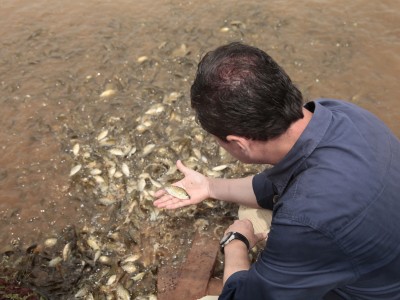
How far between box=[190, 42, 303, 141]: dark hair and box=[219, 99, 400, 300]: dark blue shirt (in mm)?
193

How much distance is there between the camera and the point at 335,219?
2.31m

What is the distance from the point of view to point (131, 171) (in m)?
5.33

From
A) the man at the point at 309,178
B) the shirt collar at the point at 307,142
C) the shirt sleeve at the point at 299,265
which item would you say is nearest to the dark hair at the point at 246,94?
the man at the point at 309,178

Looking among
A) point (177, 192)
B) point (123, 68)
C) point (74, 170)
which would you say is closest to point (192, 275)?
point (177, 192)

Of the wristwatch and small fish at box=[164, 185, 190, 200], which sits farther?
small fish at box=[164, 185, 190, 200]

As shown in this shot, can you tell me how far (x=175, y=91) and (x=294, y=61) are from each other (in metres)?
1.96

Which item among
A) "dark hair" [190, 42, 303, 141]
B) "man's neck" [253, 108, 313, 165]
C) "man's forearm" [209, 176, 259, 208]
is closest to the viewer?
"dark hair" [190, 42, 303, 141]

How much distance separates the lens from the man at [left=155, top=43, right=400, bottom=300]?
2.36 meters

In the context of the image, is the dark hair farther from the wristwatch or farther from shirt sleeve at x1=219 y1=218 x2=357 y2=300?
the wristwatch

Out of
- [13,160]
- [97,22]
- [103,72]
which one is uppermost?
[97,22]

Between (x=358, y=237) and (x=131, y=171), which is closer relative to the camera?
(x=358, y=237)

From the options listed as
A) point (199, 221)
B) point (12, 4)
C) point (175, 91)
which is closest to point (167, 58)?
point (175, 91)

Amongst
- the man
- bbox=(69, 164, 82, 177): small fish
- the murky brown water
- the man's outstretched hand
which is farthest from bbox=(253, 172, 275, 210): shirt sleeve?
bbox=(69, 164, 82, 177): small fish

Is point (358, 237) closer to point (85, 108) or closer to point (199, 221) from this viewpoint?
point (199, 221)
